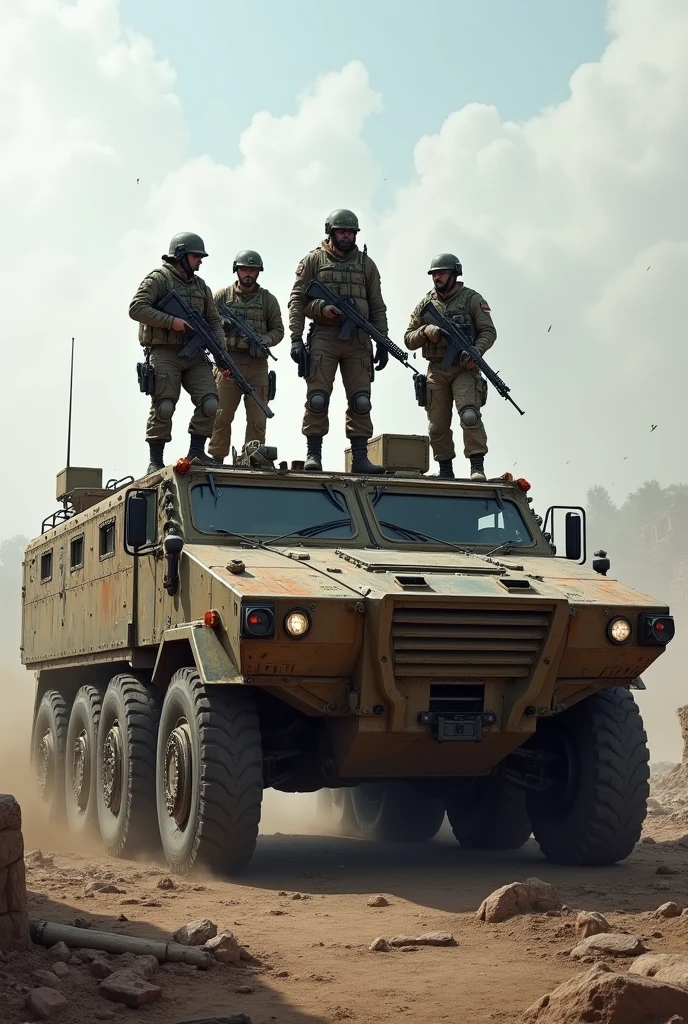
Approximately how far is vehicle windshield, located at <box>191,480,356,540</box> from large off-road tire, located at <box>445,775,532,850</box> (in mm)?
2071

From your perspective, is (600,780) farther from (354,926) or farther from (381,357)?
(381,357)

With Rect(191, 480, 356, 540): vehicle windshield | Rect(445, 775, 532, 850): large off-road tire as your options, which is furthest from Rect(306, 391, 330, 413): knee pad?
Rect(445, 775, 532, 850): large off-road tire

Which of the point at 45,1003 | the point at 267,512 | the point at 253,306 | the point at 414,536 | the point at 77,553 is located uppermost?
the point at 253,306

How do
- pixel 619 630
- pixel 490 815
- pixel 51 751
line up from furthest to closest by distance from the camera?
pixel 51 751
pixel 490 815
pixel 619 630

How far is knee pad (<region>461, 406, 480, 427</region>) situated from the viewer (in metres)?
11.3

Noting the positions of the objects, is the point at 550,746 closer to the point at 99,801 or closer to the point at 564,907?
the point at 564,907

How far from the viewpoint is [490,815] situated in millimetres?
9922

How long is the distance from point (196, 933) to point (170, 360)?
19.0ft

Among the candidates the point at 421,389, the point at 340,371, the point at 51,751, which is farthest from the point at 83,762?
the point at 421,389

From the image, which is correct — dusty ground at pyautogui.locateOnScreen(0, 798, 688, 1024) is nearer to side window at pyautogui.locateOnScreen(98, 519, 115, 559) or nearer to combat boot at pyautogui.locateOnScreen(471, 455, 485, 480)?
side window at pyautogui.locateOnScreen(98, 519, 115, 559)

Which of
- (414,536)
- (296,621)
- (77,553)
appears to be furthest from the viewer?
(77,553)

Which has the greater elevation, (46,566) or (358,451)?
(358,451)

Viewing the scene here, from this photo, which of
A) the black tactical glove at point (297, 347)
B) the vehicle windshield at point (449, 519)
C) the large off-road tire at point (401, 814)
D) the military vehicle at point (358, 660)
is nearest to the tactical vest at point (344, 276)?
the black tactical glove at point (297, 347)

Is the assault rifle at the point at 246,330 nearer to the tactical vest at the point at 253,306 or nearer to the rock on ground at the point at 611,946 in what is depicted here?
the tactical vest at the point at 253,306
